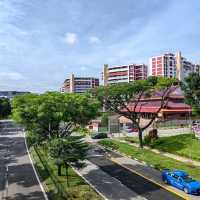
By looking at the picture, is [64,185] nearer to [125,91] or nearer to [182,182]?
[182,182]

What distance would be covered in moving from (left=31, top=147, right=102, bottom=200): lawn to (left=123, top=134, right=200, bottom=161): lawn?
1368 centimetres

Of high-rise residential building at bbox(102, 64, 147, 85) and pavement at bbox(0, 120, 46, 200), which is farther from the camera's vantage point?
high-rise residential building at bbox(102, 64, 147, 85)

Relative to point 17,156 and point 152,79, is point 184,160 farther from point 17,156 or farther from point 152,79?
point 17,156

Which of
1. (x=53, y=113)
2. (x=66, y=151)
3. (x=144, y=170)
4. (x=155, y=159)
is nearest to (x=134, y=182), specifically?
(x=144, y=170)

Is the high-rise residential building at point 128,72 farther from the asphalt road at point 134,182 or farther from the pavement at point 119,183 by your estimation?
the pavement at point 119,183

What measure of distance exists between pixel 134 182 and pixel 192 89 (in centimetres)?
1997

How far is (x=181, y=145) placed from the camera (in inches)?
1614

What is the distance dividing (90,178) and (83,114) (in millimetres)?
6273

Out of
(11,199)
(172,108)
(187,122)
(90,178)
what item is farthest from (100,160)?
(172,108)

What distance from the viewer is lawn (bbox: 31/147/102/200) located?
932 inches

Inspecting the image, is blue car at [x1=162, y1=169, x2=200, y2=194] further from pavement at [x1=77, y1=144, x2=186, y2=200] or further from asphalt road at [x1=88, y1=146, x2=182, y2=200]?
asphalt road at [x1=88, y1=146, x2=182, y2=200]

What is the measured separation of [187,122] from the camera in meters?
65.4

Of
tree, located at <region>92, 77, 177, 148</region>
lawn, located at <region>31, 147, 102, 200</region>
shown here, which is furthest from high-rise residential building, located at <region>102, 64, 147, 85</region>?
lawn, located at <region>31, 147, 102, 200</region>

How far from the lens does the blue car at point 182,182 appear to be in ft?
79.1
